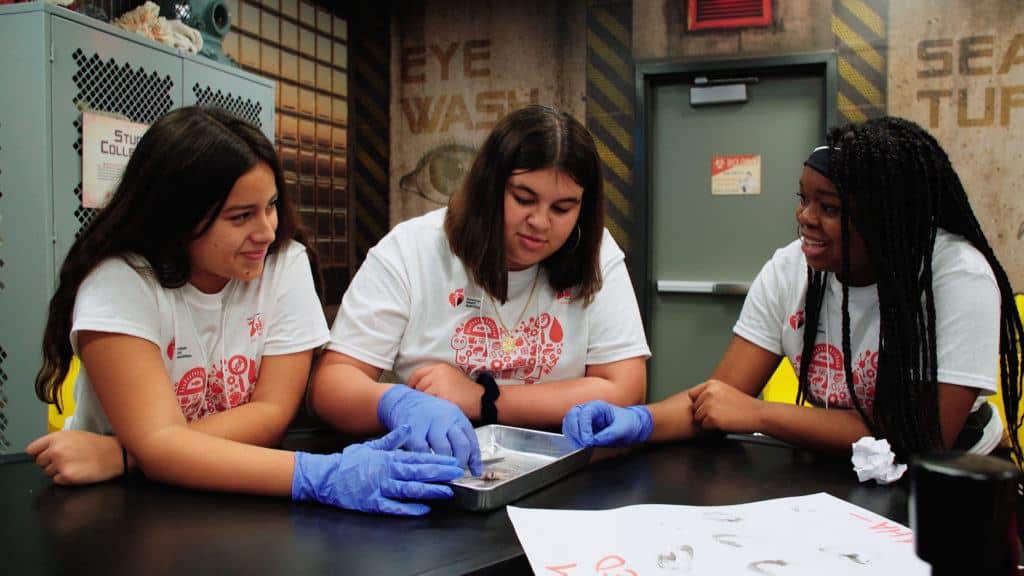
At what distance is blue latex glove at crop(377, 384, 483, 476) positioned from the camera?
1143 millimetres

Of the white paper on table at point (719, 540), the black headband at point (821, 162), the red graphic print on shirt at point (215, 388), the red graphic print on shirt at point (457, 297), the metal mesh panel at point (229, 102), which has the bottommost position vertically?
the white paper on table at point (719, 540)

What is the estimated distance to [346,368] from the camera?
1.47 meters

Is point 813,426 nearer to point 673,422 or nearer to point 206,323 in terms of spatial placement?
point 673,422

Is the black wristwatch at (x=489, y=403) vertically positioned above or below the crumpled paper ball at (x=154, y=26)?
below

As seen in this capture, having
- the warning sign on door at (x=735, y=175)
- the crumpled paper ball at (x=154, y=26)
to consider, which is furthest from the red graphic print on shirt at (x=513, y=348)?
the warning sign on door at (x=735, y=175)

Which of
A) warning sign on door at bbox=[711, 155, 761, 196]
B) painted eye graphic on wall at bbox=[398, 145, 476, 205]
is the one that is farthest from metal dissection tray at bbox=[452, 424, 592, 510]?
painted eye graphic on wall at bbox=[398, 145, 476, 205]

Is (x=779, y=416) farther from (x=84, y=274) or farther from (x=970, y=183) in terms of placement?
(x=970, y=183)

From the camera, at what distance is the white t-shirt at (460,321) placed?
1.55m

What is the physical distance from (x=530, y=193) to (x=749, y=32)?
8.81ft

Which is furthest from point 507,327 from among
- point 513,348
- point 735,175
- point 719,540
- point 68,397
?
point 735,175

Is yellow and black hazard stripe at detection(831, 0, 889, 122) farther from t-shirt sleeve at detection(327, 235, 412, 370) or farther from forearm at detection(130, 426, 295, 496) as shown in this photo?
forearm at detection(130, 426, 295, 496)

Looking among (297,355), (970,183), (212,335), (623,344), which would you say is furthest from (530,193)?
(970,183)

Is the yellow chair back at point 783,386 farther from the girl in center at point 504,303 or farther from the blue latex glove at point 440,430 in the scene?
the blue latex glove at point 440,430

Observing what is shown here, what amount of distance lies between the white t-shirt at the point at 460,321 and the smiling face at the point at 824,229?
1.34ft
